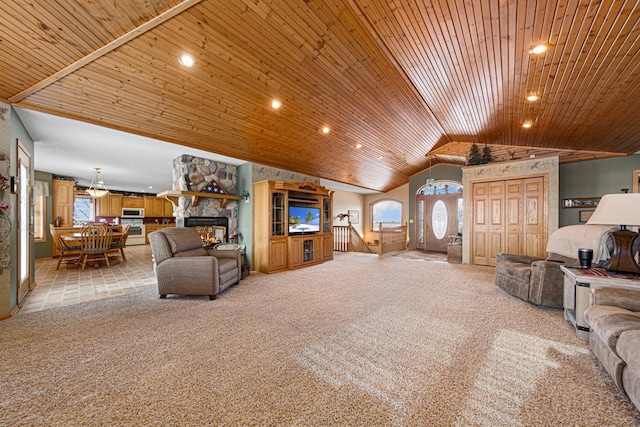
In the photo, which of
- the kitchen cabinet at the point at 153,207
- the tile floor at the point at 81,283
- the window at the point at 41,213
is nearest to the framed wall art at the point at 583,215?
the tile floor at the point at 81,283

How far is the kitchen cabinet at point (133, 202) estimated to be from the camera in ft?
32.1

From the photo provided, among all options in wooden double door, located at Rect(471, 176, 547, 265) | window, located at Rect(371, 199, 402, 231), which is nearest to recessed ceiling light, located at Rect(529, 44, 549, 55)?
wooden double door, located at Rect(471, 176, 547, 265)

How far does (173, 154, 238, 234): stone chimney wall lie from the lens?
5062mm

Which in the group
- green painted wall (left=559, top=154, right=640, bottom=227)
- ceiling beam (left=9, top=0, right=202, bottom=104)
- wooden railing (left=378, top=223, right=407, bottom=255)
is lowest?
wooden railing (left=378, top=223, right=407, bottom=255)

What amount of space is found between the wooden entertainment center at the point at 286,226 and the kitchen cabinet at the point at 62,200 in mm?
5774

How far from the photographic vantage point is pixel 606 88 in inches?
120

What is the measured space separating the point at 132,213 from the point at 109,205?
754mm

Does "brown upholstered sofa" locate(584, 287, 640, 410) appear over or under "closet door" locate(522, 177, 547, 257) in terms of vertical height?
under

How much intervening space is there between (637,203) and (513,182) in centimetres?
384

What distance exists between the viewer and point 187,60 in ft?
9.25

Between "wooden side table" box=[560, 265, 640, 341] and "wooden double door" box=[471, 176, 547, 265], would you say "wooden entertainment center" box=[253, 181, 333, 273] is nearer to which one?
"wooden double door" box=[471, 176, 547, 265]

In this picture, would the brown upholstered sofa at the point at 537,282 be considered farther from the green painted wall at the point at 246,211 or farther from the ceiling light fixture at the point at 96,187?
the ceiling light fixture at the point at 96,187

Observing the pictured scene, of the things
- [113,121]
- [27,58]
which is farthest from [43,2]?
[113,121]

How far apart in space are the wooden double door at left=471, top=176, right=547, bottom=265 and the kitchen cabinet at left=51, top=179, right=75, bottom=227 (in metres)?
10.8
